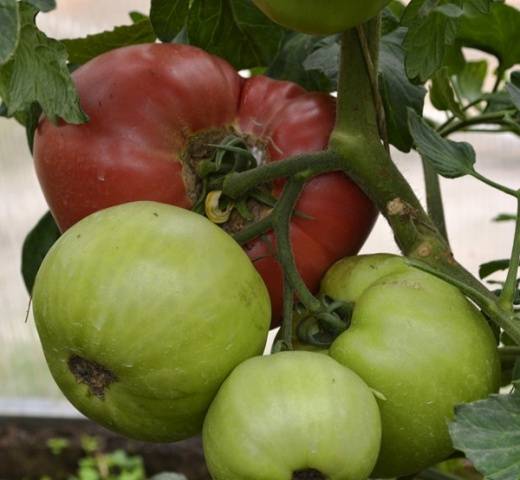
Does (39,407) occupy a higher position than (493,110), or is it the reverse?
(493,110)

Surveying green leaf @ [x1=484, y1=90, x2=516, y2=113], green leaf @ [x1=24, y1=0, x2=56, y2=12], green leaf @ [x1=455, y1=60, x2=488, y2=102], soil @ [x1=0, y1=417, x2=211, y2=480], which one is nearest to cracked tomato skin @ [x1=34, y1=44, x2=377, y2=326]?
green leaf @ [x1=24, y1=0, x2=56, y2=12]

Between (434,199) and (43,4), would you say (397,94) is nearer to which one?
(434,199)

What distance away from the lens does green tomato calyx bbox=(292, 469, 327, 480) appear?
51 cm

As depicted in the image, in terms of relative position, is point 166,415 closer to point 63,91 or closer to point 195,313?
point 195,313

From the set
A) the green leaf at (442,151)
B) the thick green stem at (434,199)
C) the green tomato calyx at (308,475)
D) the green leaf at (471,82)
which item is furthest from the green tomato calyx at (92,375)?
the green leaf at (471,82)

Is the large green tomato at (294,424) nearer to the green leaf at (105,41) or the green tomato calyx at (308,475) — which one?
the green tomato calyx at (308,475)

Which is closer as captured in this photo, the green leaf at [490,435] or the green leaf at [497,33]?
the green leaf at [490,435]

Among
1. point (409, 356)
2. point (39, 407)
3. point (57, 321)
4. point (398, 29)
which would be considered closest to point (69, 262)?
point (57, 321)

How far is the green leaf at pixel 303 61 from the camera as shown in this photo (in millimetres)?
756

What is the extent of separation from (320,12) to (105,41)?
0.38 metres

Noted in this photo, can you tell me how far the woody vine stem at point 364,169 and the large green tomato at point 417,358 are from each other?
4cm

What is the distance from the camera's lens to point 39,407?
7.90 ft

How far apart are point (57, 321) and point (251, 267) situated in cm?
11

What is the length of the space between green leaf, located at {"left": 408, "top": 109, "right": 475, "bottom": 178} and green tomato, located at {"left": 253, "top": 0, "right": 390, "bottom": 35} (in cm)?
15
